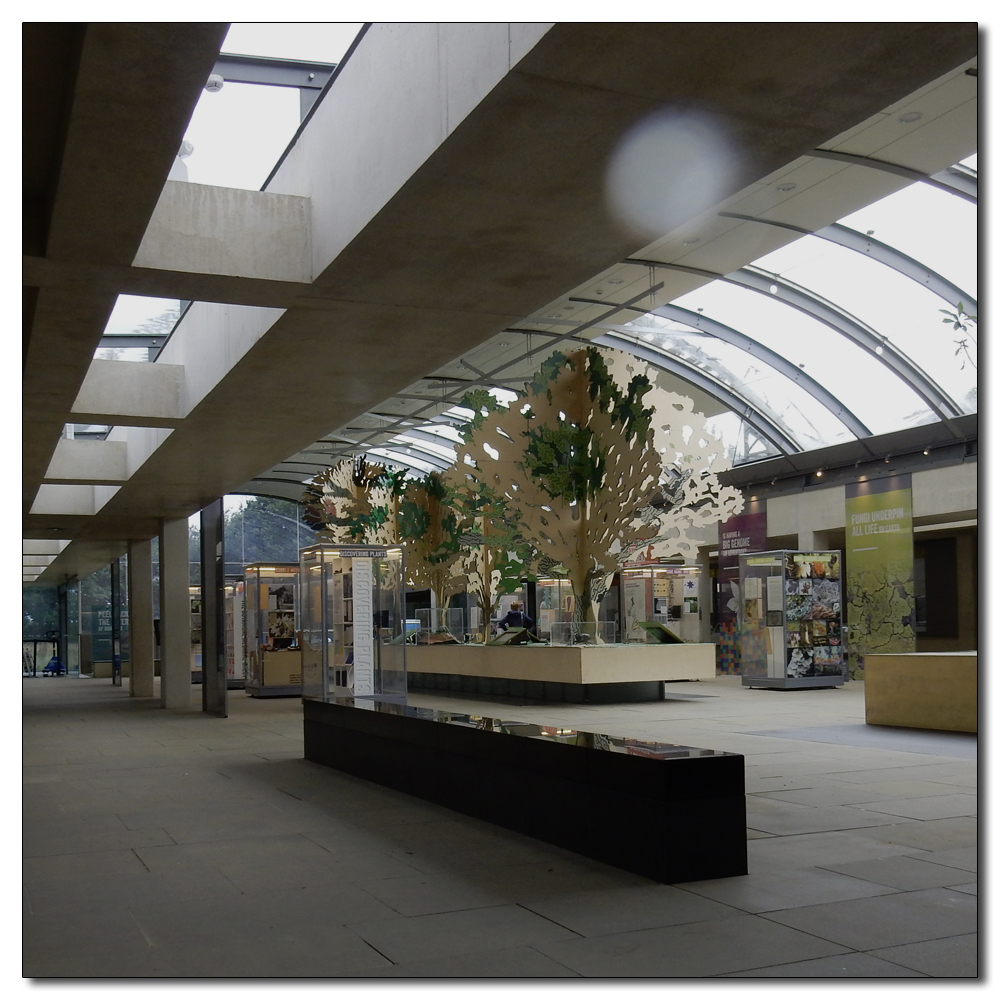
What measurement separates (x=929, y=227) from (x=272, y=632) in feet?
48.7

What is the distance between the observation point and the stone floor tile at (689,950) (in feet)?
13.4

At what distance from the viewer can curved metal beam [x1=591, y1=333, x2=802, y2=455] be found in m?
25.3

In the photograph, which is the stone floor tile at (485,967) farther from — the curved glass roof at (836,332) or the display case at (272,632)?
the display case at (272,632)

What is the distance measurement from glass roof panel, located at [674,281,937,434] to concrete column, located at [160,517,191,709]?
11.1m

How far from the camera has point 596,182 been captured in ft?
18.5

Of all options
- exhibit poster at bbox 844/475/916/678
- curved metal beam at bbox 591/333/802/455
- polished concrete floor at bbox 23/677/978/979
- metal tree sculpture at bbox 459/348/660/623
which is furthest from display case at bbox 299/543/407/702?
curved metal beam at bbox 591/333/802/455

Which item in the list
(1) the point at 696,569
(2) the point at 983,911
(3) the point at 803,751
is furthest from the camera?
(1) the point at 696,569

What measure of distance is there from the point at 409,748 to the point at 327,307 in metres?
3.38

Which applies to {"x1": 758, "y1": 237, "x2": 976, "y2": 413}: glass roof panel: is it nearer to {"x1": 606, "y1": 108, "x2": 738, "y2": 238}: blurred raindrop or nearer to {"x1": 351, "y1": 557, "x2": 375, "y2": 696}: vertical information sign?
{"x1": 351, "y1": 557, "x2": 375, "y2": 696}: vertical information sign

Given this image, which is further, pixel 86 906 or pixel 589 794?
pixel 589 794

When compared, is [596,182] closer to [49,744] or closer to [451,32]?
[451,32]

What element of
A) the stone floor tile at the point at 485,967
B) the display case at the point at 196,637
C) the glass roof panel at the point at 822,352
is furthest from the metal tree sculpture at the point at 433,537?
the stone floor tile at the point at 485,967

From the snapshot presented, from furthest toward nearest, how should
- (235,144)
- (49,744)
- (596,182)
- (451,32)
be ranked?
(49,744), (235,144), (596,182), (451,32)
